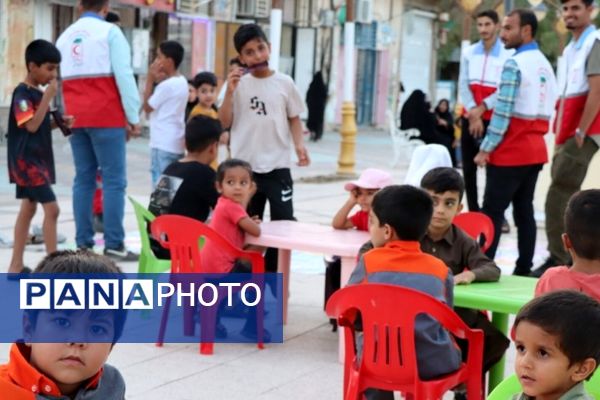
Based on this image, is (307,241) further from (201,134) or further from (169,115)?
(169,115)

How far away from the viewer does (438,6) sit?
44.2 metres

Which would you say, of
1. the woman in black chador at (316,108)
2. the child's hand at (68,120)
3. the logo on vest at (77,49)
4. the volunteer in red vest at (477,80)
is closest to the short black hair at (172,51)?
the logo on vest at (77,49)

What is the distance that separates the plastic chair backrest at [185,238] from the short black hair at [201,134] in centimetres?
109

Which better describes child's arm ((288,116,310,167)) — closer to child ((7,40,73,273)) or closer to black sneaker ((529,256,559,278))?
child ((7,40,73,273))

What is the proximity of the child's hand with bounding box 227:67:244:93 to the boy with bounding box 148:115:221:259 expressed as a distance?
0.78 feet


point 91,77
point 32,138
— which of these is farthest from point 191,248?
point 91,77

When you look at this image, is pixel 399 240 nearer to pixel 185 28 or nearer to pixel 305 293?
pixel 305 293

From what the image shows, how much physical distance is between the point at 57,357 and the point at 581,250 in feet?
6.76

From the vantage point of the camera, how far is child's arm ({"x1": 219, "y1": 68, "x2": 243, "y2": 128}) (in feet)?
23.7

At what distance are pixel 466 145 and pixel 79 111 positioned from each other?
3.09m

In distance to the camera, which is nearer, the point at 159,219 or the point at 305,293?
the point at 159,219

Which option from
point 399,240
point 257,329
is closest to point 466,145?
point 257,329

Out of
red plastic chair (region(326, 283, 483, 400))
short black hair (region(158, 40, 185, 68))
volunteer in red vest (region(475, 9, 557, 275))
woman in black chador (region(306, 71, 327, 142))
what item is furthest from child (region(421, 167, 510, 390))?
woman in black chador (region(306, 71, 327, 142))

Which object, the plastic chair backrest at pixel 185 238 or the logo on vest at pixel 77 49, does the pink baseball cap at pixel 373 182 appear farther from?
the logo on vest at pixel 77 49
